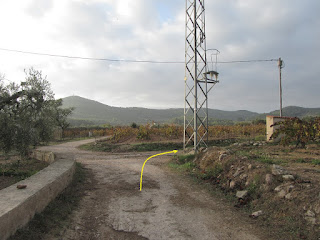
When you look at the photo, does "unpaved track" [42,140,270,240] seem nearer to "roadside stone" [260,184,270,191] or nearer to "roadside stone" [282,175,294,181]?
"roadside stone" [260,184,270,191]

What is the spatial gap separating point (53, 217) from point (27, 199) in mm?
684

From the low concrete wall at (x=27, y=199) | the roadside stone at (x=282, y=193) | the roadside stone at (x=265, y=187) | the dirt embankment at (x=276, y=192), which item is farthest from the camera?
the roadside stone at (x=265, y=187)

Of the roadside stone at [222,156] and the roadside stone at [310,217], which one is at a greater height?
A: the roadside stone at [222,156]

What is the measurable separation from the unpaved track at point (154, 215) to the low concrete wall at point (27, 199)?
1.90 feet

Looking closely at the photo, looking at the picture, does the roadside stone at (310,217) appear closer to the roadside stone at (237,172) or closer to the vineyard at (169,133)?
the roadside stone at (237,172)

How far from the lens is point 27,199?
380 cm

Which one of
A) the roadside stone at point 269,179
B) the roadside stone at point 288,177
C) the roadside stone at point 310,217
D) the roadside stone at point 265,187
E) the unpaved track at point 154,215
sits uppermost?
the roadside stone at point 288,177

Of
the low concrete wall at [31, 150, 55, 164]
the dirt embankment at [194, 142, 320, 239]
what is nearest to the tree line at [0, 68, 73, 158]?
the low concrete wall at [31, 150, 55, 164]

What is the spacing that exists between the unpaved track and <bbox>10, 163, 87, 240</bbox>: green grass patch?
0.54ft

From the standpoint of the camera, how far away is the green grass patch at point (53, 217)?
11.3 ft

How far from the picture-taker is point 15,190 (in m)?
4.43

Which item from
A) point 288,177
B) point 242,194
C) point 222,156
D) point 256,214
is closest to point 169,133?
point 222,156

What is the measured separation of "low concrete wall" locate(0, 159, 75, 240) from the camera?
3.19 m

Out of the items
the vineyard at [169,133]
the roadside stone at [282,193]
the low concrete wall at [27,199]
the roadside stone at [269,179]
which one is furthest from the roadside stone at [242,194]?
the vineyard at [169,133]
